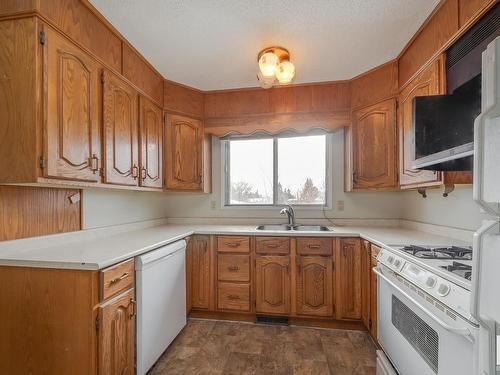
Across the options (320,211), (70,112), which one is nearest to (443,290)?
(320,211)

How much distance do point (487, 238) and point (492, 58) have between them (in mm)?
409

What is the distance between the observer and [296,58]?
2.11m

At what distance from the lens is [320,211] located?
2871 millimetres

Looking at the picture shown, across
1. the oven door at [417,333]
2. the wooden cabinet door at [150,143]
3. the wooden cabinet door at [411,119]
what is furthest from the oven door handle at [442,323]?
the wooden cabinet door at [150,143]

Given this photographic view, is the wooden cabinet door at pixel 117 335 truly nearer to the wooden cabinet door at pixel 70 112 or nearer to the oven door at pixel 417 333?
the wooden cabinet door at pixel 70 112

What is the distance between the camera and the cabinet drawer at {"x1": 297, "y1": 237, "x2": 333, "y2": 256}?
2.29 meters

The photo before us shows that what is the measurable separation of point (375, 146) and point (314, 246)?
42.3 inches

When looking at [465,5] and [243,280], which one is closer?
[465,5]

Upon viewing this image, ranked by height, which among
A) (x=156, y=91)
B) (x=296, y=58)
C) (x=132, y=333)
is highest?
(x=296, y=58)

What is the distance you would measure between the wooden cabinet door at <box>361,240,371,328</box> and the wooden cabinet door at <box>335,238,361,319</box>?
3 cm

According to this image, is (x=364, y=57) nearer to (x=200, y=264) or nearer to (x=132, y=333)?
(x=200, y=264)

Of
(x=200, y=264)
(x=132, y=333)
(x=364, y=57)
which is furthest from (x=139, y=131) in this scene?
(x=364, y=57)

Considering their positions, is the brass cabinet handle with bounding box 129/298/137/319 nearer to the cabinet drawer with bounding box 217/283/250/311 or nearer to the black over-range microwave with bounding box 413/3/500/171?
the cabinet drawer with bounding box 217/283/250/311

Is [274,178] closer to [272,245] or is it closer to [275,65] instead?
[272,245]
